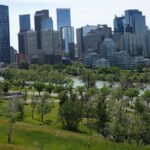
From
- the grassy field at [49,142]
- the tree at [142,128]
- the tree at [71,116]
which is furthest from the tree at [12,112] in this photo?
the tree at [142,128]

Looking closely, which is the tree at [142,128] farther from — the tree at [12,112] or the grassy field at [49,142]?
the tree at [12,112]

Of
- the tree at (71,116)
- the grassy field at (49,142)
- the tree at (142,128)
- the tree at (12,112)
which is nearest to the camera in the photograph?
the grassy field at (49,142)

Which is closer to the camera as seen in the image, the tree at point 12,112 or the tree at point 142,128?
the tree at point 12,112

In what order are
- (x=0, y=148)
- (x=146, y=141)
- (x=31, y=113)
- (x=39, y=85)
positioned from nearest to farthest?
(x=0, y=148), (x=146, y=141), (x=31, y=113), (x=39, y=85)

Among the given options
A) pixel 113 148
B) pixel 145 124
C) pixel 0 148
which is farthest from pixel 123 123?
pixel 0 148

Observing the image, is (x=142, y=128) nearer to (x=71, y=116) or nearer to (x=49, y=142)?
(x=71, y=116)

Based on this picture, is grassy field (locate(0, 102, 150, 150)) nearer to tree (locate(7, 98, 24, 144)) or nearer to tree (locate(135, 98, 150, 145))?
tree (locate(7, 98, 24, 144))

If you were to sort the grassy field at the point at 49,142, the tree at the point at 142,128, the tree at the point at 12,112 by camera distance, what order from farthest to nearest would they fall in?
the tree at the point at 142,128 < the tree at the point at 12,112 < the grassy field at the point at 49,142

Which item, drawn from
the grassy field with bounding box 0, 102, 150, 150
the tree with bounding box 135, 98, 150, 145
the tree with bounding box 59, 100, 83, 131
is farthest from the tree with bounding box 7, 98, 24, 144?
the tree with bounding box 135, 98, 150, 145

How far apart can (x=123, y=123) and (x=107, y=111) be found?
9016 millimetres

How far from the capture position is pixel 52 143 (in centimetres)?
3098

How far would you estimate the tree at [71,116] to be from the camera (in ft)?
181

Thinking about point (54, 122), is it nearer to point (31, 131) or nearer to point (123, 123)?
point (123, 123)

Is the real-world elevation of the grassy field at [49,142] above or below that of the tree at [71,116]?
above
